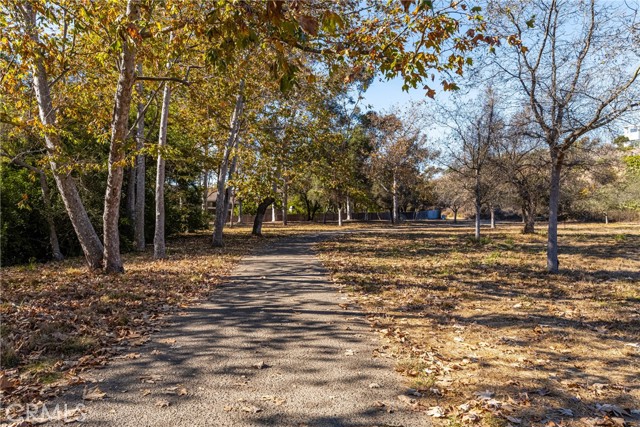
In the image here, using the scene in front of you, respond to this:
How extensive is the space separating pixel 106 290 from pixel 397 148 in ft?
105

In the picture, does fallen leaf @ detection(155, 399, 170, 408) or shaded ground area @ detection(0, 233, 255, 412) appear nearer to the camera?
fallen leaf @ detection(155, 399, 170, 408)

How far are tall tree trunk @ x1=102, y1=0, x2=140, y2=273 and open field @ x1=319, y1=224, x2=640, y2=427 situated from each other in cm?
572

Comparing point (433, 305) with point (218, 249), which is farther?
point (218, 249)

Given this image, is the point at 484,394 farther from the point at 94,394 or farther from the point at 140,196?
the point at 140,196

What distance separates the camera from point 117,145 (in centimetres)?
933

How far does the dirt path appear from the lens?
11.0 feet

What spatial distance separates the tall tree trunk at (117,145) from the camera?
875 centimetres

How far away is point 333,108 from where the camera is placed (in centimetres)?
2622

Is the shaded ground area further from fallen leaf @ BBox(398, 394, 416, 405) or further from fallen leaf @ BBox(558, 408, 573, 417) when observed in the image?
fallen leaf @ BBox(558, 408, 573, 417)

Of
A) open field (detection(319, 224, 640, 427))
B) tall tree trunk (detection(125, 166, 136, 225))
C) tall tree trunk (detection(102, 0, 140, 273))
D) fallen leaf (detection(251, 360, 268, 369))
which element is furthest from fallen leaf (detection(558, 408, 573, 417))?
tall tree trunk (detection(125, 166, 136, 225))

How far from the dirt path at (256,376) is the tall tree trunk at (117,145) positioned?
4445mm

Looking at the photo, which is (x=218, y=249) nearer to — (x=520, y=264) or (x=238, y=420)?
(x=520, y=264)

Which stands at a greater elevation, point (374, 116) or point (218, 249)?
point (374, 116)

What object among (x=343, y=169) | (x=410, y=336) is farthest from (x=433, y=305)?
(x=343, y=169)
